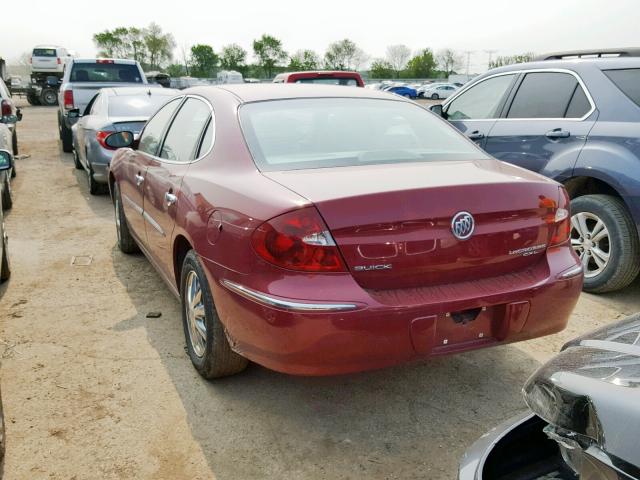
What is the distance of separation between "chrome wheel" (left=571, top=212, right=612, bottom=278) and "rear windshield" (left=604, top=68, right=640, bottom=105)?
930mm

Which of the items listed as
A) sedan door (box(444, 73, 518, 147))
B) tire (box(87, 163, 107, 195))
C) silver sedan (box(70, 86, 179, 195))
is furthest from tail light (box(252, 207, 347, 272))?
tire (box(87, 163, 107, 195))

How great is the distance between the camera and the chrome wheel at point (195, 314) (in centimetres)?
317

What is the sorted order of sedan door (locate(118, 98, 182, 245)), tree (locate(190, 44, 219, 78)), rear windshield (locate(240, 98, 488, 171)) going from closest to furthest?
rear windshield (locate(240, 98, 488, 171))
sedan door (locate(118, 98, 182, 245))
tree (locate(190, 44, 219, 78))

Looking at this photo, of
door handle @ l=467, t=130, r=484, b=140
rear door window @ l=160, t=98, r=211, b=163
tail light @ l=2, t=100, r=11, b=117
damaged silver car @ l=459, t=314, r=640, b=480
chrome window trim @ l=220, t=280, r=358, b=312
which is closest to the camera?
damaged silver car @ l=459, t=314, r=640, b=480

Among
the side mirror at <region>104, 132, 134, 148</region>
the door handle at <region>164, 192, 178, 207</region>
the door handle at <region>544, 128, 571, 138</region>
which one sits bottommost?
the door handle at <region>164, 192, 178, 207</region>

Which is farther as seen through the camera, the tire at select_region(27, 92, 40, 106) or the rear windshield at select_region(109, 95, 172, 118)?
the tire at select_region(27, 92, 40, 106)

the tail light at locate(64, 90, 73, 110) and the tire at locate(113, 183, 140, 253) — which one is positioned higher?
the tail light at locate(64, 90, 73, 110)

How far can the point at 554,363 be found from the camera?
1.56 meters

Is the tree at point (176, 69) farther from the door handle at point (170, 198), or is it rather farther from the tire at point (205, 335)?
the tire at point (205, 335)

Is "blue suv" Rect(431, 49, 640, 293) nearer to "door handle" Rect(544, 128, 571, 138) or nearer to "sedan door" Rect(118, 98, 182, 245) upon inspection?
"door handle" Rect(544, 128, 571, 138)

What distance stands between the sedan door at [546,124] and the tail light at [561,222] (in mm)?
1950

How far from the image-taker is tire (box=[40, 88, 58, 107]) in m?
29.3

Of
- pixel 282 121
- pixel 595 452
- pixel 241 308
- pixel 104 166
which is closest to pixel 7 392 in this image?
pixel 241 308

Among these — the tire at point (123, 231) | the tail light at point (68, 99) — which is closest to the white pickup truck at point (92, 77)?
the tail light at point (68, 99)
